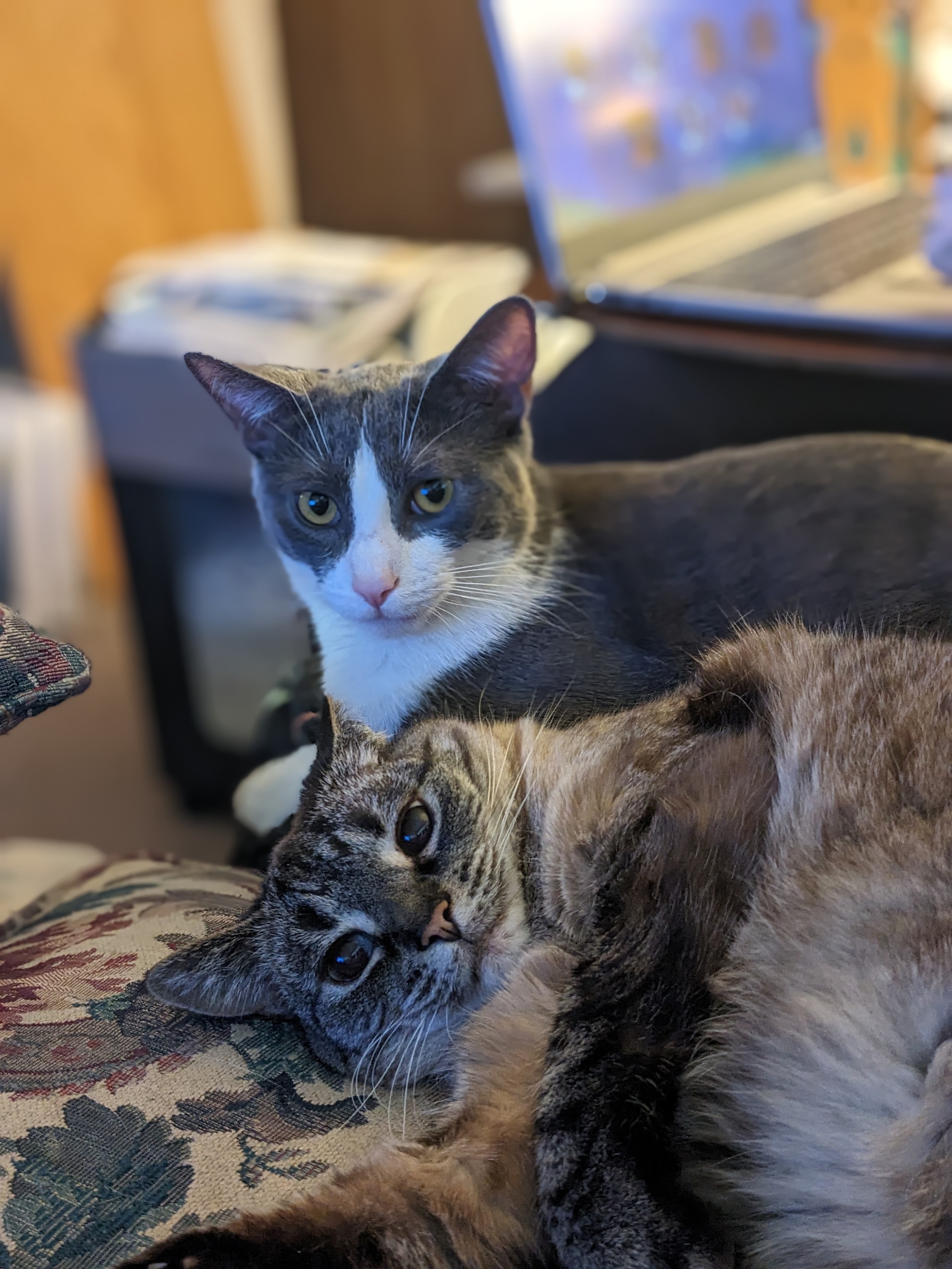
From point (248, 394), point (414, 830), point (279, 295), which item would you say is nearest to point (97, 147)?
point (279, 295)

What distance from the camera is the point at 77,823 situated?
72.7 inches

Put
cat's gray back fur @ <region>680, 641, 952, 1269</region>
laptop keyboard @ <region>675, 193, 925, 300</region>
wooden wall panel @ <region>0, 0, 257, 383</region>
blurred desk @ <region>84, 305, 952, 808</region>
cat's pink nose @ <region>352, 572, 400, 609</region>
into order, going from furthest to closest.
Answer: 1. wooden wall panel @ <region>0, 0, 257, 383</region>
2. laptop keyboard @ <region>675, 193, 925, 300</region>
3. blurred desk @ <region>84, 305, 952, 808</region>
4. cat's pink nose @ <region>352, 572, 400, 609</region>
5. cat's gray back fur @ <region>680, 641, 952, 1269</region>

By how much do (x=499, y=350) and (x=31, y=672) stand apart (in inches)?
15.2

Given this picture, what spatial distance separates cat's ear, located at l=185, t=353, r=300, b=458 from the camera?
30.0 inches

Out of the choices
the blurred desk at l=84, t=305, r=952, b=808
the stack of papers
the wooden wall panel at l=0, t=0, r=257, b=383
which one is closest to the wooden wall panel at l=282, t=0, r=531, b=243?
the wooden wall panel at l=0, t=0, r=257, b=383

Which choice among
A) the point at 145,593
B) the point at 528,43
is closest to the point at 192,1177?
the point at 528,43

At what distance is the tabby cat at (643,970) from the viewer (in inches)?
23.4

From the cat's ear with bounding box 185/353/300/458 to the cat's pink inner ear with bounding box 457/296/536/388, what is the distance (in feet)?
0.43

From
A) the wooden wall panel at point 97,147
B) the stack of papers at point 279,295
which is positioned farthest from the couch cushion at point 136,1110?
the wooden wall panel at point 97,147

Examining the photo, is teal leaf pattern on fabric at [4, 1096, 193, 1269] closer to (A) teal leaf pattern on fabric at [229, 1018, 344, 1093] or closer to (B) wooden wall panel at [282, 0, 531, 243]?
(A) teal leaf pattern on fabric at [229, 1018, 344, 1093]

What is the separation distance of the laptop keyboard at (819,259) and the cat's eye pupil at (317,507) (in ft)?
2.22

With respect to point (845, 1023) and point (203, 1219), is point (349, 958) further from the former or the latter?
point (845, 1023)

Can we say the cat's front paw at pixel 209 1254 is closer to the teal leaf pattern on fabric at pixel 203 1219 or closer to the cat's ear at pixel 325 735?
the teal leaf pattern on fabric at pixel 203 1219

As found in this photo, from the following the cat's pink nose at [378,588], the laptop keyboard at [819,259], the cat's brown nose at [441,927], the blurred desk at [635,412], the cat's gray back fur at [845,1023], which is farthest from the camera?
the laptop keyboard at [819,259]
